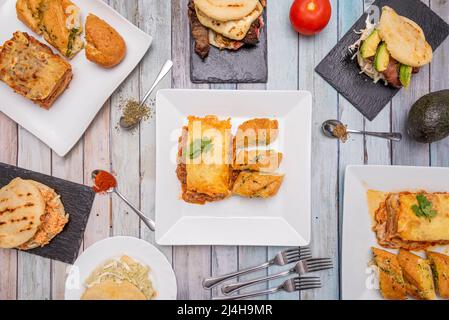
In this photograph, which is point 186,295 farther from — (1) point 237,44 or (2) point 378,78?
(2) point 378,78

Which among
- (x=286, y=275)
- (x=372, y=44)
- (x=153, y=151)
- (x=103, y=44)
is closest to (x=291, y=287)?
(x=286, y=275)

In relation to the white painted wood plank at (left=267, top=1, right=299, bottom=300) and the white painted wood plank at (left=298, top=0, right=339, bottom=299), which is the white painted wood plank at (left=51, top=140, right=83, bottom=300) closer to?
the white painted wood plank at (left=267, top=1, right=299, bottom=300)

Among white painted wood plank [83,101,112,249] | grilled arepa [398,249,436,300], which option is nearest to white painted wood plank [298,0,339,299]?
grilled arepa [398,249,436,300]

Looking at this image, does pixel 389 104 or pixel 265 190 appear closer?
pixel 265 190

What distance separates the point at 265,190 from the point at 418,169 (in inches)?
28.5

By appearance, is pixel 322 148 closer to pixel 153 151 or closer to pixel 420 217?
pixel 420 217

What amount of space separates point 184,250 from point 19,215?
778mm

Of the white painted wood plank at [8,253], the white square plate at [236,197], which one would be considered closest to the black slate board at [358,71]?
the white square plate at [236,197]

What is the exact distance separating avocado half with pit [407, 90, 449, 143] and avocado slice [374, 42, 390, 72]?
0.24 metres

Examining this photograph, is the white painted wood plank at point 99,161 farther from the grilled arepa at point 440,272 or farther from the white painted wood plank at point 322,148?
the grilled arepa at point 440,272

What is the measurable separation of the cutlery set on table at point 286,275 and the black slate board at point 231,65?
0.87m

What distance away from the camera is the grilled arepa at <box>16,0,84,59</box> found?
213 centimetres
